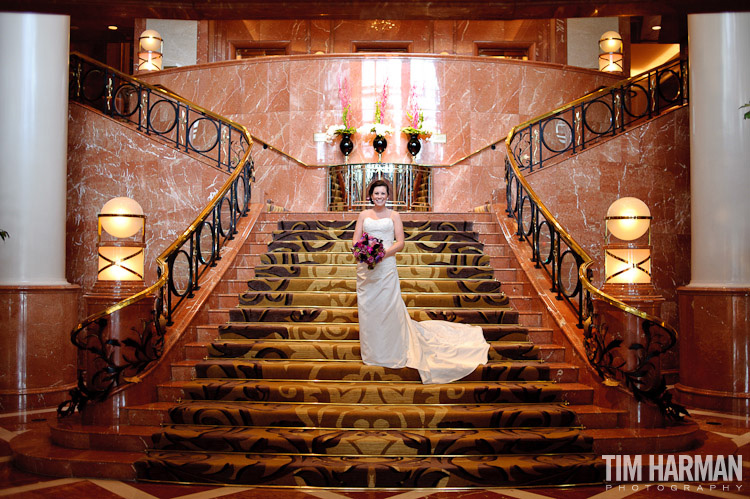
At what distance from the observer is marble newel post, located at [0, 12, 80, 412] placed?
6.73 m

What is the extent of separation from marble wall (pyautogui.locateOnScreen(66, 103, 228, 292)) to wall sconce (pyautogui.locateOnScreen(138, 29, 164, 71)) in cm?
541

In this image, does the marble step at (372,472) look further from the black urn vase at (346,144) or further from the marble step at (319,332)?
the black urn vase at (346,144)

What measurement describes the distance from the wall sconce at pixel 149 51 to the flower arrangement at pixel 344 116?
445cm

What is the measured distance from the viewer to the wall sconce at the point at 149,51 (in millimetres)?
13602

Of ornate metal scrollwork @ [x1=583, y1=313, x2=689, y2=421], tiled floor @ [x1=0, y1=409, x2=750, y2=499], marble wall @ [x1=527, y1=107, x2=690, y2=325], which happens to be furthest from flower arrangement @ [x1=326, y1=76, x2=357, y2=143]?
tiled floor @ [x1=0, y1=409, x2=750, y2=499]

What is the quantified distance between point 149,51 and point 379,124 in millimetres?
5649

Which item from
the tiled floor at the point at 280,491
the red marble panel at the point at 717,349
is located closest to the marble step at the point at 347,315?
the red marble panel at the point at 717,349

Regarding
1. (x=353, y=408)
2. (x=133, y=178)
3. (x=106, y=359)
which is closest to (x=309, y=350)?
(x=353, y=408)

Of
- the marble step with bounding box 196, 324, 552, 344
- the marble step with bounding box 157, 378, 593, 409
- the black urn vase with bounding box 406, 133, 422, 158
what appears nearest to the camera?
the marble step with bounding box 157, 378, 593, 409

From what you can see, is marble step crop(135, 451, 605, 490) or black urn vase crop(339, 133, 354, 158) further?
black urn vase crop(339, 133, 354, 158)

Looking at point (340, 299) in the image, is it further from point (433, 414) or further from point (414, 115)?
point (414, 115)

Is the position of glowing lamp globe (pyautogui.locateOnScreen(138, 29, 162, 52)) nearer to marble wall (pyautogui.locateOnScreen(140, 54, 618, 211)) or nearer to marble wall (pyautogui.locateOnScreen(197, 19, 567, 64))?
marble wall (pyautogui.locateOnScreen(197, 19, 567, 64))

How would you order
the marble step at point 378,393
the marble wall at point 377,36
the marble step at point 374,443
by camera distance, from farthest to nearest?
the marble wall at point 377,36 → the marble step at point 378,393 → the marble step at point 374,443

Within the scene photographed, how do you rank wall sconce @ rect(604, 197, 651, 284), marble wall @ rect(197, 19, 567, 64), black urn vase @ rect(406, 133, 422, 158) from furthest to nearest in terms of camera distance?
marble wall @ rect(197, 19, 567, 64)
black urn vase @ rect(406, 133, 422, 158)
wall sconce @ rect(604, 197, 651, 284)
